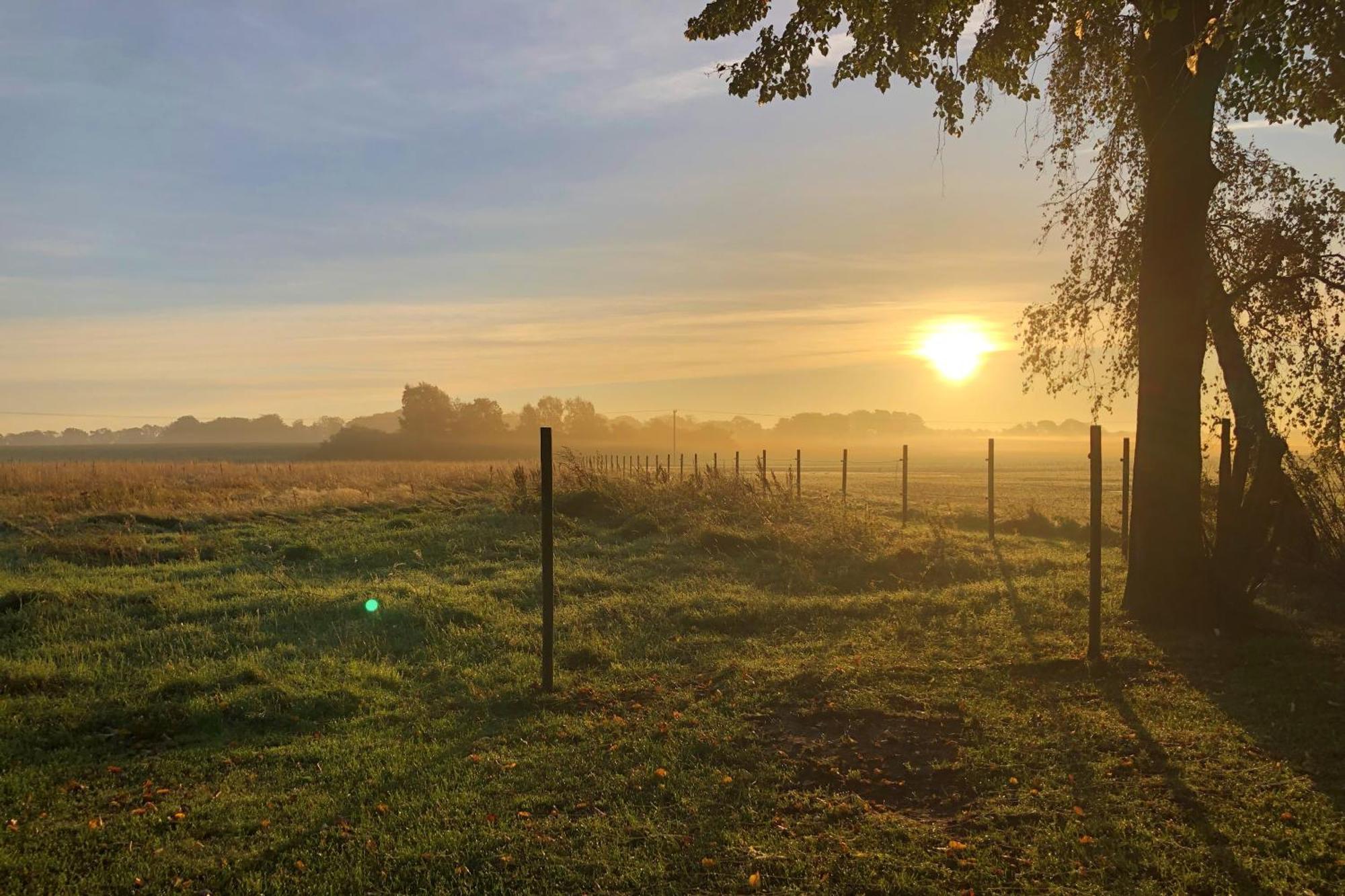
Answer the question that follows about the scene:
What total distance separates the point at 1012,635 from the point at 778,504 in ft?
33.8

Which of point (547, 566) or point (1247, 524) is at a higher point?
point (1247, 524)

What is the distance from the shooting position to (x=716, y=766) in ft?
19.6

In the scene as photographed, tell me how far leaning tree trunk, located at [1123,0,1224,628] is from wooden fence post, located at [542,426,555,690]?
6770 mm

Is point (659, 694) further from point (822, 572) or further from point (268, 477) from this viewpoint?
point (268, 477)

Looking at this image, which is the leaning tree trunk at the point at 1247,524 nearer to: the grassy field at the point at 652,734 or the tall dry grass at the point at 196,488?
the grassy field at the point at 652,734

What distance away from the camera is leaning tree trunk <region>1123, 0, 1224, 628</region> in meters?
9.40

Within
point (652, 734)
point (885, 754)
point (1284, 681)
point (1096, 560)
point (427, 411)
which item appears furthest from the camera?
point (427, 411)

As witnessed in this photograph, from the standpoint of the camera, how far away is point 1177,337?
9492 mm

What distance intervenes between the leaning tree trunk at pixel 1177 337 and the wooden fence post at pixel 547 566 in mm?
6770

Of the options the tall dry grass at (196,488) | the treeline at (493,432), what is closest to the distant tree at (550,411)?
the treeline at (493,432)

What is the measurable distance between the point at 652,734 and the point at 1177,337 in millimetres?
7514

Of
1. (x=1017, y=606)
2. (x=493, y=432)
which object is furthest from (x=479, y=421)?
(x=1017, y=606)

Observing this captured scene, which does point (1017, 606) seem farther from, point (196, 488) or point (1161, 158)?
A: point (196, 488)

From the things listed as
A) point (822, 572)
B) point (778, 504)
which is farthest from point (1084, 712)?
point (778, 504)
